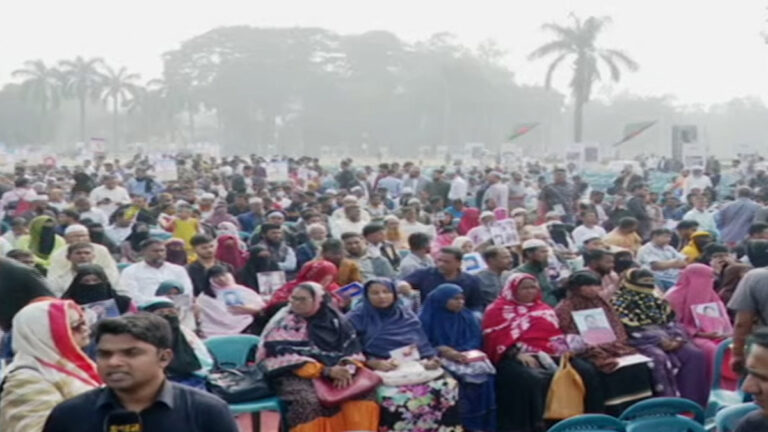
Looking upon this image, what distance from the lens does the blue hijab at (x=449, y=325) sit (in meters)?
6.62

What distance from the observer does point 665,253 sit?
31.4 feet

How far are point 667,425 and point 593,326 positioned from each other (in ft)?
6.09

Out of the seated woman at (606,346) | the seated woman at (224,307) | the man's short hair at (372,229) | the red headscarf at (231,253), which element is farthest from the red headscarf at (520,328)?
the red headscarf at (231,253)

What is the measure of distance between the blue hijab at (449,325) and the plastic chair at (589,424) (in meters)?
2.09

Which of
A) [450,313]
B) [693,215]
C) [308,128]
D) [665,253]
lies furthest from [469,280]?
[308,128]

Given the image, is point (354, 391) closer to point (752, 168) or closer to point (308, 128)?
point (752, 168)

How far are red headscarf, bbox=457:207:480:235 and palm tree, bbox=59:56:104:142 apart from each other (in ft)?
215

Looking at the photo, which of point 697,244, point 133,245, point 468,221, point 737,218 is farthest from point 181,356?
point 737,218

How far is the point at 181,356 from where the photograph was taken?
221 inches

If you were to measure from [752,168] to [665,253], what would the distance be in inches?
697

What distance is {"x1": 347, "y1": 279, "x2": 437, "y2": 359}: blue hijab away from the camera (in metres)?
6.33

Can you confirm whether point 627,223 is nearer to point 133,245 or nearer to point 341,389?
point 133,245

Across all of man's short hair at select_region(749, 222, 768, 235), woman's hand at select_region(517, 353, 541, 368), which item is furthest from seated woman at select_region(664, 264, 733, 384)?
man's short hair at select_region(749, 222, 768, 235)

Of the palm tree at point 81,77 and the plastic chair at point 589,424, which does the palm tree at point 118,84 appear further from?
the plastic chair at point 589,424
